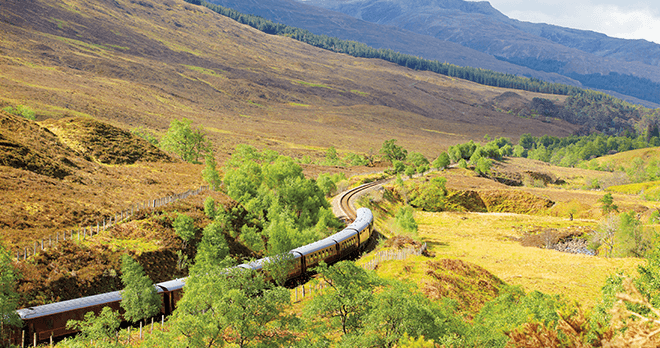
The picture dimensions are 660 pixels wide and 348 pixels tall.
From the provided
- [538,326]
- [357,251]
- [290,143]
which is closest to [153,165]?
[357,251]

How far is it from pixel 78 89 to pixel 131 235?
176060 millimetres

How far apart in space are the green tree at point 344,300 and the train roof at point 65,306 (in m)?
15.9

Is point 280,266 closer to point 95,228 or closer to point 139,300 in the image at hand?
point 139,300

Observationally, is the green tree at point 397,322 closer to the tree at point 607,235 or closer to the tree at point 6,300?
the tree at point 6,300

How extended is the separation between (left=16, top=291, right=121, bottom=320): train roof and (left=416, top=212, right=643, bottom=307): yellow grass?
111ft

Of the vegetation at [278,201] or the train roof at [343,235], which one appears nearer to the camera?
the train roof at [343,235]

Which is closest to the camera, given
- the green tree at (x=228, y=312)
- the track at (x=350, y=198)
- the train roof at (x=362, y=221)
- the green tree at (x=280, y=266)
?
the green tree at (x=228, y=312)

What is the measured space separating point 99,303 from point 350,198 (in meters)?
58.2

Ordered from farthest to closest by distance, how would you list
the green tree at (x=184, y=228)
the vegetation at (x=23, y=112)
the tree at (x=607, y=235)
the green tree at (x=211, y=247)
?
1. the vegetation at (x=23, y=112)
2. the tree at (x=607, y=235)
3. the green tree at (x=184, y=228)
4. the green tree at (x=211, y=247)

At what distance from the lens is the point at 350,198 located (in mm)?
81688

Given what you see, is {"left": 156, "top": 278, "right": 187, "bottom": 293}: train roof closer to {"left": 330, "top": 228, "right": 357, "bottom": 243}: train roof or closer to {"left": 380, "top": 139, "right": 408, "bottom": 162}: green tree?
{"left": 330, "top": 228, "right": 357, "bottom": 243}: train roof

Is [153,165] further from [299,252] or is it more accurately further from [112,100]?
[112,100]

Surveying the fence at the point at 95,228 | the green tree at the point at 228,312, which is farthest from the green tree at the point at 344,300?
the fence at the point at 95,228

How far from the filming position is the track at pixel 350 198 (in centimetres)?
6930
